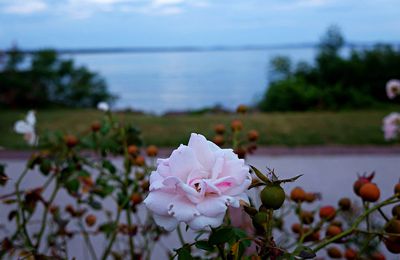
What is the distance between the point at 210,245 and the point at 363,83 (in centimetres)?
826

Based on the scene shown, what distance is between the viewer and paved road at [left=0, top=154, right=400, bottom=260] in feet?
11.5

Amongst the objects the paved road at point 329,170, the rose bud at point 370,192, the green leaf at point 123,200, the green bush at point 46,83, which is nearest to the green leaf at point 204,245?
the rose bud at point 370,192

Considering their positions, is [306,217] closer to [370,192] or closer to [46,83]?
[370,192]

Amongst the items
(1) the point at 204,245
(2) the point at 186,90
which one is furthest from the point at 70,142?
(2) the point at 186,90

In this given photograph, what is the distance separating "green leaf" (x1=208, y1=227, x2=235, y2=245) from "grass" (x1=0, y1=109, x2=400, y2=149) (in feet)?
14.0

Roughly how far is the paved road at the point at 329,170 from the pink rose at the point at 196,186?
243 cm

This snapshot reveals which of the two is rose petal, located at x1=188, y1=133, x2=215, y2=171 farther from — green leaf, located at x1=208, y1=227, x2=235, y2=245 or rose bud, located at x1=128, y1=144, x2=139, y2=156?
rose bud, located at x1=128, y1=144, x2=139, y2=156

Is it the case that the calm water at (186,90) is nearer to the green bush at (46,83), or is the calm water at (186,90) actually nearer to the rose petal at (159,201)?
the green bush at (46,83)

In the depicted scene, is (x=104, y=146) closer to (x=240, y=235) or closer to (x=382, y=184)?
(x=240, y=235)

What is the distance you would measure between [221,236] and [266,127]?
539 cm

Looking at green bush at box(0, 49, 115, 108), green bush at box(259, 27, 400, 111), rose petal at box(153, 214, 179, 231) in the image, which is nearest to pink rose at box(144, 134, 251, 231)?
rose petal at box(153, 214, 179, 231)

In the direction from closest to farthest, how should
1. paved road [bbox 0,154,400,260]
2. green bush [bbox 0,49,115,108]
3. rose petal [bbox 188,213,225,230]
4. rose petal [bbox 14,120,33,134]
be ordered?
rose petal [bbox 188,213,225,230]
rose petal [bbox 14,120,33,134]
paved road [bbox 0,154,400,260]
green bush [bbox 0,49,115,108]

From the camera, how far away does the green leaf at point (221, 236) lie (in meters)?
0.52

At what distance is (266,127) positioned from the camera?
5871 mm
